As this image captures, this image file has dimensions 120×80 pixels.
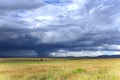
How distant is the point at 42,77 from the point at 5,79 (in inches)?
145

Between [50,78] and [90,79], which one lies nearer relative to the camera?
[90,79]

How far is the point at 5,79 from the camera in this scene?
27453 mm

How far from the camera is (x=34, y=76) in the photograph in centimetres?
2992

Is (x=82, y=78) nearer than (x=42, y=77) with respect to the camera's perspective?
Yes

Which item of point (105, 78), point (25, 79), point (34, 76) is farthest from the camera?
point (34, 76)

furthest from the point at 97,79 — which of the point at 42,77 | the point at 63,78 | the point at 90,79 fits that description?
the point at 42,77

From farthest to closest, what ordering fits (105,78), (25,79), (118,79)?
(25,79)
(105,78)
(118,79)

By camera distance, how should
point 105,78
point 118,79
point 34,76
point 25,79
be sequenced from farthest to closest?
point 34,76, point 25,79, point 105,78, point 118,79

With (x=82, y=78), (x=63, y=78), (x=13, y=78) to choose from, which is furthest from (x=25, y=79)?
(x=82, y=78)

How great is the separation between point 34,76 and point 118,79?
337 inches

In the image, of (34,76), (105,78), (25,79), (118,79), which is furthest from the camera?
(34,76)

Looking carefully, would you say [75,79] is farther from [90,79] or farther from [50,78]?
[50,78]

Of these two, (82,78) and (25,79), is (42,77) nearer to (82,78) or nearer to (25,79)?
(25,79)

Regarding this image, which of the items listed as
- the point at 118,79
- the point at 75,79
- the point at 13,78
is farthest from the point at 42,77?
the point at 118,79
